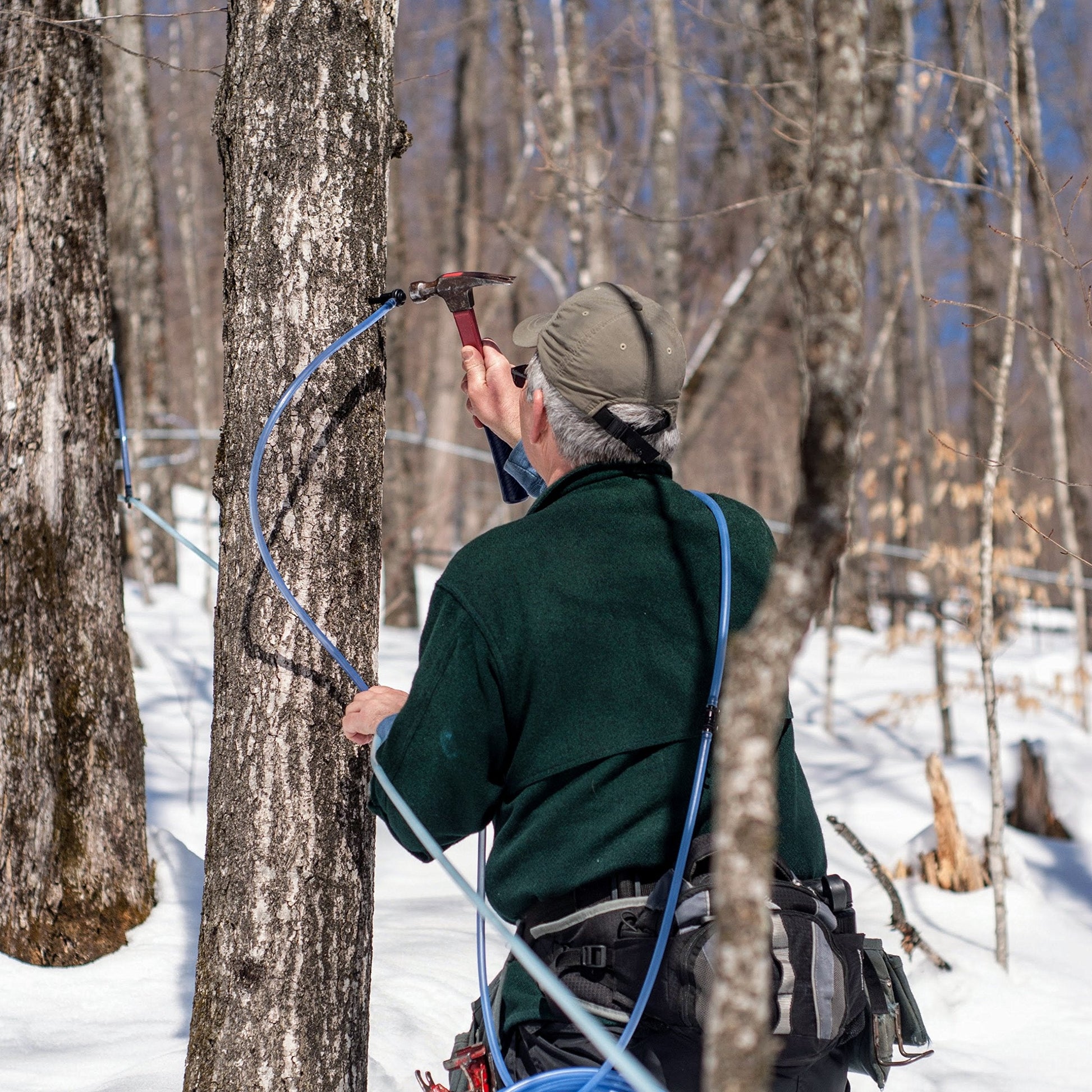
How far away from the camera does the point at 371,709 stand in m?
1.65

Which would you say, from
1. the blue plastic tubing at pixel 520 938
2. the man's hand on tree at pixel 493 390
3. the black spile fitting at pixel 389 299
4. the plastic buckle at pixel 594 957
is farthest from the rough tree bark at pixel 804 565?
the black spile fitting at pixel 389 299

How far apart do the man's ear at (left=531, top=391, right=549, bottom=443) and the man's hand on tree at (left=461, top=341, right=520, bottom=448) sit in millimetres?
227

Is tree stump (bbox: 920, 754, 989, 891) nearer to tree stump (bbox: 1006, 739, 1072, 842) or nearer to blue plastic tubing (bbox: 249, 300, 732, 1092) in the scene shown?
tree stump (bbox: 1006, 739, 1072, 842)

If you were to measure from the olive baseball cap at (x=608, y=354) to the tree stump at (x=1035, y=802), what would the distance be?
433cm

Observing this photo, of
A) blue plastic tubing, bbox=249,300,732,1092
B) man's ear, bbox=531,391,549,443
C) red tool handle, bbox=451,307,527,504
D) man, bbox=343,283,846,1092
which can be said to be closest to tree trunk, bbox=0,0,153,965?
blue plastic tubing, bbox=249,300,732,1092

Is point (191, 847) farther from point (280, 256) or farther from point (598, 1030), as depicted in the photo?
point (598, 1030)

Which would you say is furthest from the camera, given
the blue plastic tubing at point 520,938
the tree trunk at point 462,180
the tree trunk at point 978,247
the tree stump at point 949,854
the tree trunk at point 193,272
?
the tree trunk at point 462,180

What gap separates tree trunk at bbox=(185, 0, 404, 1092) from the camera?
1.83 metres

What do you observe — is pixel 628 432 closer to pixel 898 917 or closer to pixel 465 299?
pixel 465 299

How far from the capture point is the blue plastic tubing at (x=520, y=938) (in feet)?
3.68

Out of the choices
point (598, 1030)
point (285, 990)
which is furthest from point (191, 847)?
point (598, 1030)

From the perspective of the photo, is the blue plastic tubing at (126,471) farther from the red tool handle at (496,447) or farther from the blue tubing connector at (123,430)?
the red tool handle at (496,447)

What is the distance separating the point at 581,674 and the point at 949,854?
3.41 meters

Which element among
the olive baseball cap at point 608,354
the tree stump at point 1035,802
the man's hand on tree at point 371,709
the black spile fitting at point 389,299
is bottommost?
the tree stump at point 1035,802
